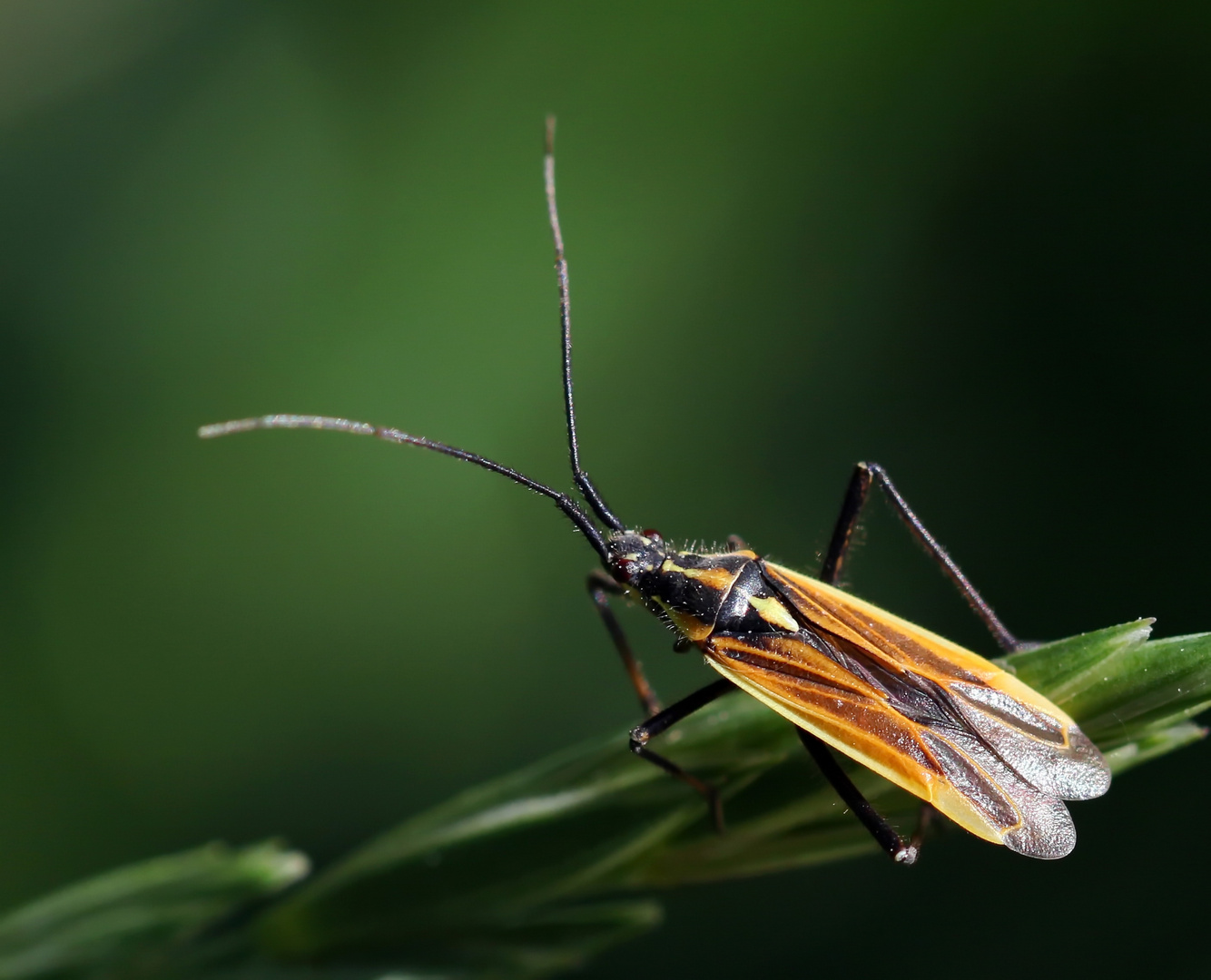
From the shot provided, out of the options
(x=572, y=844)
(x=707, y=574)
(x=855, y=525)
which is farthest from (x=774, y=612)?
(x=572, y=844)

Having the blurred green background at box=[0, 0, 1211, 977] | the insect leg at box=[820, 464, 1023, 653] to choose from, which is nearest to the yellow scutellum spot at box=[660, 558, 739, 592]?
the insect leg at box=[820, 464, 1023, 653]

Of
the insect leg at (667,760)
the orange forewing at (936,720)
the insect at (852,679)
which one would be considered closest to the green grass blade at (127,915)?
the insect leg at (667,760)

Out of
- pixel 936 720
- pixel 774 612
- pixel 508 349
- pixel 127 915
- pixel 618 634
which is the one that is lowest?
pixel 936 720

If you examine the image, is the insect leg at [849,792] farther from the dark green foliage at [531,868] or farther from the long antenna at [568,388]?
the long antenna at [568,388]

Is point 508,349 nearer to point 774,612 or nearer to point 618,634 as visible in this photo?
point 618,634

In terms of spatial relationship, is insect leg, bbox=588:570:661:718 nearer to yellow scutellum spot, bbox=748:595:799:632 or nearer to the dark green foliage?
yellow scutellum spot, bbox=748:595:799:632

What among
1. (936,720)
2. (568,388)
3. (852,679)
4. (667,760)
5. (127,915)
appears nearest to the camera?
(127,915)
